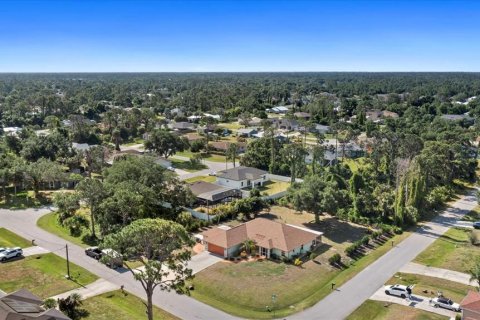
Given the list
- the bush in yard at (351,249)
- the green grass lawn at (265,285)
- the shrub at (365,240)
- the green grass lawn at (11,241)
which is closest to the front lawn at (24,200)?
the green grass lawn at (11,241)

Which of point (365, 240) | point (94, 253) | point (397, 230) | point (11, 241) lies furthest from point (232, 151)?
point (11, 241)

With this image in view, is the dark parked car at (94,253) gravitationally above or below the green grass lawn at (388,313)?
above

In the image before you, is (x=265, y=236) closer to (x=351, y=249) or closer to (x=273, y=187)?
(x=351, y=249)

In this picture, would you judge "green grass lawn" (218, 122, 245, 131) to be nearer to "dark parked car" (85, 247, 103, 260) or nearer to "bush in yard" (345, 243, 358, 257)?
"bush in yard" (345, 243, 358, 257)

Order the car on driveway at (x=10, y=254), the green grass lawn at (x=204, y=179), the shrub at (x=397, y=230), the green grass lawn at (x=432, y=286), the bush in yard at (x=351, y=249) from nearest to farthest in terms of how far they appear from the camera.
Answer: the green grass lawn at (x=432, y=286), the car on driveway at (x=10, y=254), the bush in yard at (x=351, y=249), the shrub at (x=397, y=230), the green grass lawn at (x=204, y=179)

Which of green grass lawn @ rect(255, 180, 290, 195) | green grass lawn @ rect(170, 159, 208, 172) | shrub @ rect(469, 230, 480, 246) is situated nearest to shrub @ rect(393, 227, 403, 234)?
shrub @ rect(469, 230, 480, 246)

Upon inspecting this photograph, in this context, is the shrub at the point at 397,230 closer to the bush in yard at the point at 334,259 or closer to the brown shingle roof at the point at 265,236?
the brown shingle roof at the point at 265,236
